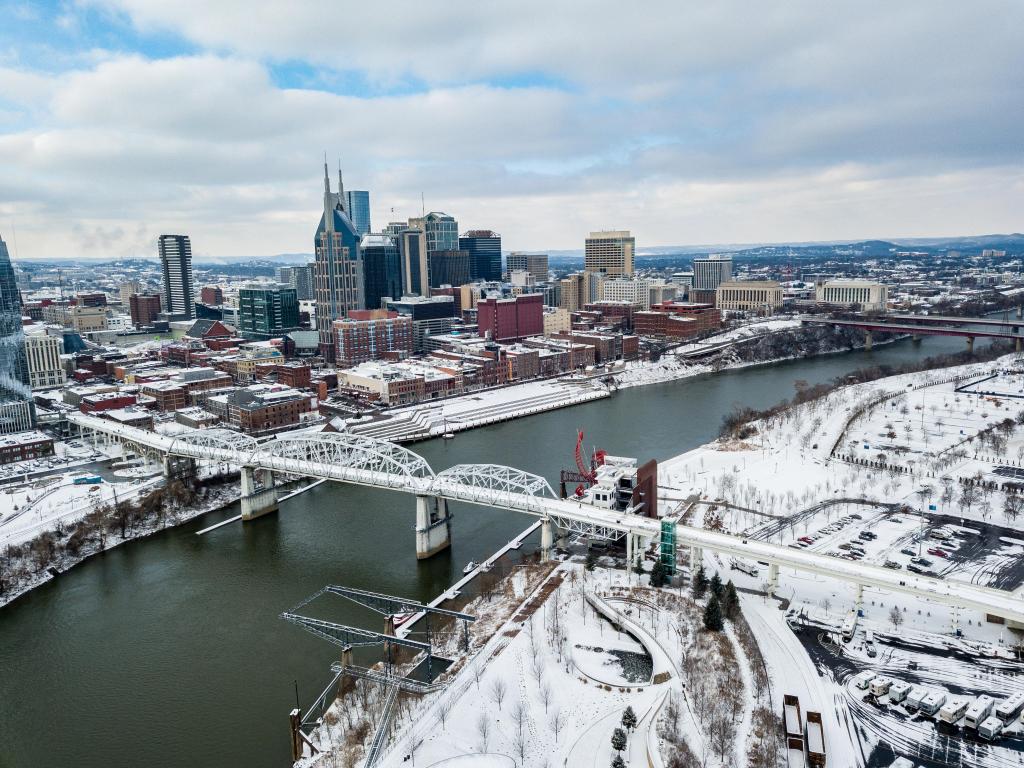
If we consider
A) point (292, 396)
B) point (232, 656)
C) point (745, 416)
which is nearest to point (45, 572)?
point (232, 656)

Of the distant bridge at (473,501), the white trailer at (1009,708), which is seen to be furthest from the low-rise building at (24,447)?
the white trailer at (1009,708)

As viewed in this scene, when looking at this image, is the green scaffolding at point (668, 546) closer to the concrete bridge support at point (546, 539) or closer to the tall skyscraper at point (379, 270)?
the concrete bridge support at point (546, 539)

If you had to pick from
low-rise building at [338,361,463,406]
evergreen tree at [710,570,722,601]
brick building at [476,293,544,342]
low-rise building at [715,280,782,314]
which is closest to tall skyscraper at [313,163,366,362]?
brick building at [476,293,544,342]

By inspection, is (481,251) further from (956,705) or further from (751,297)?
(956,705)

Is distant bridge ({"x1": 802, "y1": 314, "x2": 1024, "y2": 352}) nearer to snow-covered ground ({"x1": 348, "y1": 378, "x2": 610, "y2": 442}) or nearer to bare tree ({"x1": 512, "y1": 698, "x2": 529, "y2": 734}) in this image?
snow-covered ground ({"x1": 348, "y1": 378, "x2": 610, "y2": 442})

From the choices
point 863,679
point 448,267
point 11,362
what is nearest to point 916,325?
point 448,267

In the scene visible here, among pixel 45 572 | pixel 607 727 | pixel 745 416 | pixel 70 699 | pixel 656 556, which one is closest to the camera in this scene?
pixel 607 727

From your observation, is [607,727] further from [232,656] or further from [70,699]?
[70,699]
